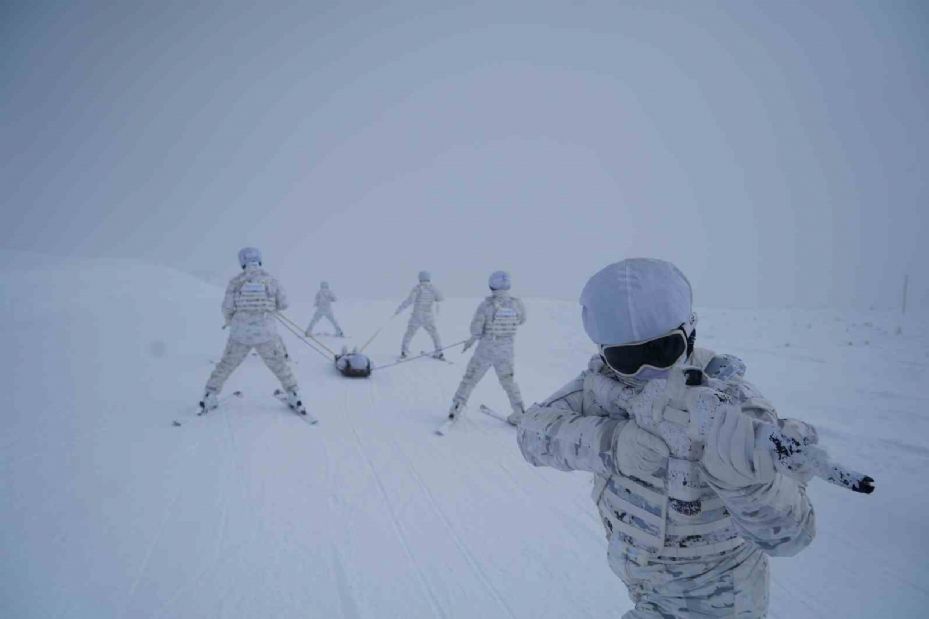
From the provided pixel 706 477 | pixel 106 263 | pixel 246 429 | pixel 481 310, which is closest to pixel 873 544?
pixel 706 477

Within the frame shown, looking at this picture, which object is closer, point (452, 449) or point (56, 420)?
point (452, 449)

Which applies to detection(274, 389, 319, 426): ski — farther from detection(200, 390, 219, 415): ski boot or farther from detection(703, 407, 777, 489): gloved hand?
detection(703, 407, 777, 489): gloved hand

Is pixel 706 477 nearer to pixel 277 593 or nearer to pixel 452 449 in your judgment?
pixel 277 593

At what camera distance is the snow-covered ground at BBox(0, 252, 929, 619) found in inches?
116

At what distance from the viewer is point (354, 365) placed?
8.90m

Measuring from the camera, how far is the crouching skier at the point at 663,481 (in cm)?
135

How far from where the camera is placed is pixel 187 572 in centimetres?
310

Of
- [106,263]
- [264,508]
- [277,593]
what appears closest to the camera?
[277,593]

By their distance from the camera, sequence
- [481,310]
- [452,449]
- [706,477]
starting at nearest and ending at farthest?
[706,477] < [452,449] < [481,310]

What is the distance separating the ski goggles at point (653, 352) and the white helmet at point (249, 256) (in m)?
6.22

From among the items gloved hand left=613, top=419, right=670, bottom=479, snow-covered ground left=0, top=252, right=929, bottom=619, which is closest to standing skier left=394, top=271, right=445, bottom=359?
snow-covered ground left=0, top=252, right=929, bottom=619

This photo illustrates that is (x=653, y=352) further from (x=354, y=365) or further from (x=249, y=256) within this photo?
(x=354, y=365)

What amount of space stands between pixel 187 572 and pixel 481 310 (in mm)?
4569

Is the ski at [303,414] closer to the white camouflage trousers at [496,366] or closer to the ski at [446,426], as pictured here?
the ski at [446,426]
